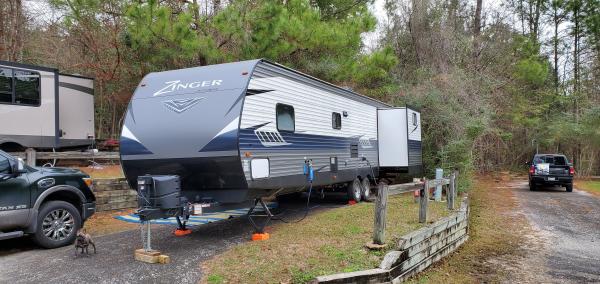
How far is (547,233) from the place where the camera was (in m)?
9.67

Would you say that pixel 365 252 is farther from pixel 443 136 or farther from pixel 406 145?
pixel 443 136

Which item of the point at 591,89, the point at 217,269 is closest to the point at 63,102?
the point at 217,269

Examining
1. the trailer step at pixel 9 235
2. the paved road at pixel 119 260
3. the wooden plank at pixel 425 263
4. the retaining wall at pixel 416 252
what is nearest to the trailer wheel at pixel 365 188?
the retaining wall at pixel 416 252

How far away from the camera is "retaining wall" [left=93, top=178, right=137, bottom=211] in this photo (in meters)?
10.1

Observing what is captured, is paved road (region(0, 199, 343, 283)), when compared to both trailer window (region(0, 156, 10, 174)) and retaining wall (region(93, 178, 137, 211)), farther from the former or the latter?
retaining wall (region(93, 178, 137, 211))

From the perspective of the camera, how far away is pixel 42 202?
6863mm

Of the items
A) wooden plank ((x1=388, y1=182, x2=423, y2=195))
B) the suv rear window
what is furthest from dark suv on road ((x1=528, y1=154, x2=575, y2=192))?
wooden plank ((x1=388, y1=182, x2=423, y2=195))

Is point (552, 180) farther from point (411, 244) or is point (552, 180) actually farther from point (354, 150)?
point (411, 244)

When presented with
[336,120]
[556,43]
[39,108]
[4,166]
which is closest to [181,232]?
[4,166]

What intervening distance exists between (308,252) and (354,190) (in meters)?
5.49

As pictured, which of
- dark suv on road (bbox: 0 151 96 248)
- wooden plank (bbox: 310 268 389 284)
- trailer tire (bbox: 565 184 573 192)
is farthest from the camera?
trailer tire (bbox: 565 184 573 192)

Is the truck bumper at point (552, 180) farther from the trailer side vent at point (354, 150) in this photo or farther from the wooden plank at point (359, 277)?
the wooden plank at point (359, 277)

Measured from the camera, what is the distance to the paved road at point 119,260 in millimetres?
5371

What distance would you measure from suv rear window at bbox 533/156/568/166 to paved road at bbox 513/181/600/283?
4.88 feet
